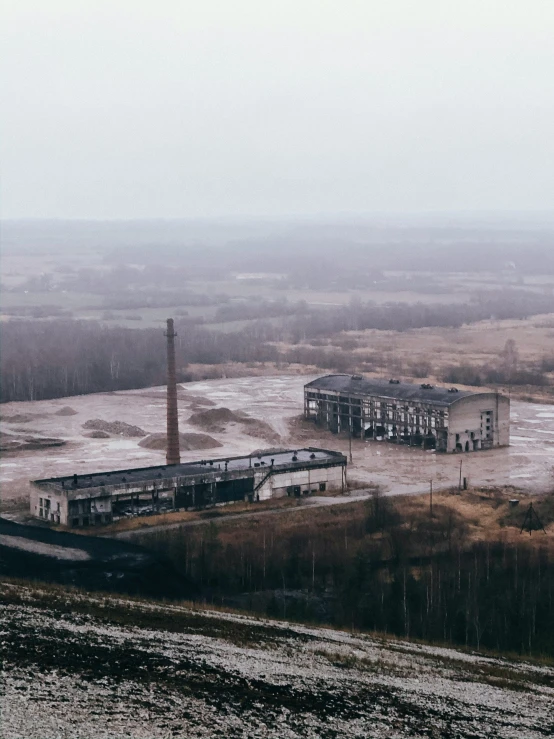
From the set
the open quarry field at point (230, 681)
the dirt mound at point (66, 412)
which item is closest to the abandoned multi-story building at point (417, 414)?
the dirt mound at point (66, 412)

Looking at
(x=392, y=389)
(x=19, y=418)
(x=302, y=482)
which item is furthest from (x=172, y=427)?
(x=19, y=418)

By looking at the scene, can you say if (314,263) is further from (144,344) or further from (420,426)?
(420,426)

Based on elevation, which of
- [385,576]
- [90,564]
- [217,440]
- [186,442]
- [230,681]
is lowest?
[217,440]

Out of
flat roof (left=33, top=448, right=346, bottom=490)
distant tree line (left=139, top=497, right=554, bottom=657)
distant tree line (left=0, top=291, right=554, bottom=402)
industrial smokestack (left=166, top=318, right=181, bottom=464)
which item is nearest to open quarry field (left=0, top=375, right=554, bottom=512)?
flat roof (left=33, top=448, right=346, bottom=490)

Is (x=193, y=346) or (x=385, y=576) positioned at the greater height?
(x=385, y=576)

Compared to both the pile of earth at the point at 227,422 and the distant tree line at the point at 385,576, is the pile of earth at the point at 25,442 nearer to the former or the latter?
the pile of earth at the point at 227,422

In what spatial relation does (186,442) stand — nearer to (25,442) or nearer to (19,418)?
(25,442)

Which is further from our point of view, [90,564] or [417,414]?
[417,414]
